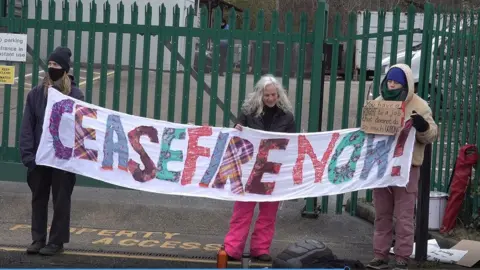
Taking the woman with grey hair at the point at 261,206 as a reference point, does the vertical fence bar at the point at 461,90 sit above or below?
above

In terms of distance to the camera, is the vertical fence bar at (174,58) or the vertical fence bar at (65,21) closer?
the vertical fence bar at (174,58)

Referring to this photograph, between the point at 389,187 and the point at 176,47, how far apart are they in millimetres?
3265

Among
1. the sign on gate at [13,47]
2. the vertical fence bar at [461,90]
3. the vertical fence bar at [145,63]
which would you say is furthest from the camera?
the sign on gate at [13,47]

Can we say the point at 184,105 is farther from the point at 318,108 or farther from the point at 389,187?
the point at 389,187

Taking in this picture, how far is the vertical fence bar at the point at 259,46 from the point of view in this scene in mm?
9039

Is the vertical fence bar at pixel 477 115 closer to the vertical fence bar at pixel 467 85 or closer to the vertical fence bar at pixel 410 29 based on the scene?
the vertical fence bar at pixel 467 85

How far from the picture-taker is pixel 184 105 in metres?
9.33

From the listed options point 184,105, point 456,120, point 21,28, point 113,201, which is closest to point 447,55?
point 456,120

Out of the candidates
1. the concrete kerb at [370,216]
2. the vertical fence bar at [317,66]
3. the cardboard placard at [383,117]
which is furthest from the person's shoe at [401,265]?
the vertical fence bar at [317,66]

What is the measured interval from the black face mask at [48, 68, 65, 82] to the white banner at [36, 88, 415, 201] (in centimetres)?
13

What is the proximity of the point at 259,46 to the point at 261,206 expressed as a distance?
242 cm

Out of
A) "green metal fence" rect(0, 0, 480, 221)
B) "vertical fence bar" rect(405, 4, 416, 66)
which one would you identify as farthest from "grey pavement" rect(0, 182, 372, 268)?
"vertical fence bar" rect(405, 4, 416, 66)

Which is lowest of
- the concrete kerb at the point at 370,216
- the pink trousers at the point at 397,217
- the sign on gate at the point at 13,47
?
the concrete kerb at the point at 370,216

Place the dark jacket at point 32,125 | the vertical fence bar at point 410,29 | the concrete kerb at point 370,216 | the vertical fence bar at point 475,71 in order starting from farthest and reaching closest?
the vertical fence bar at point 410,29, the vertical fence bar at point 475,71, the concrete kerb at point 370,216, the dark jacket at point 32,125
